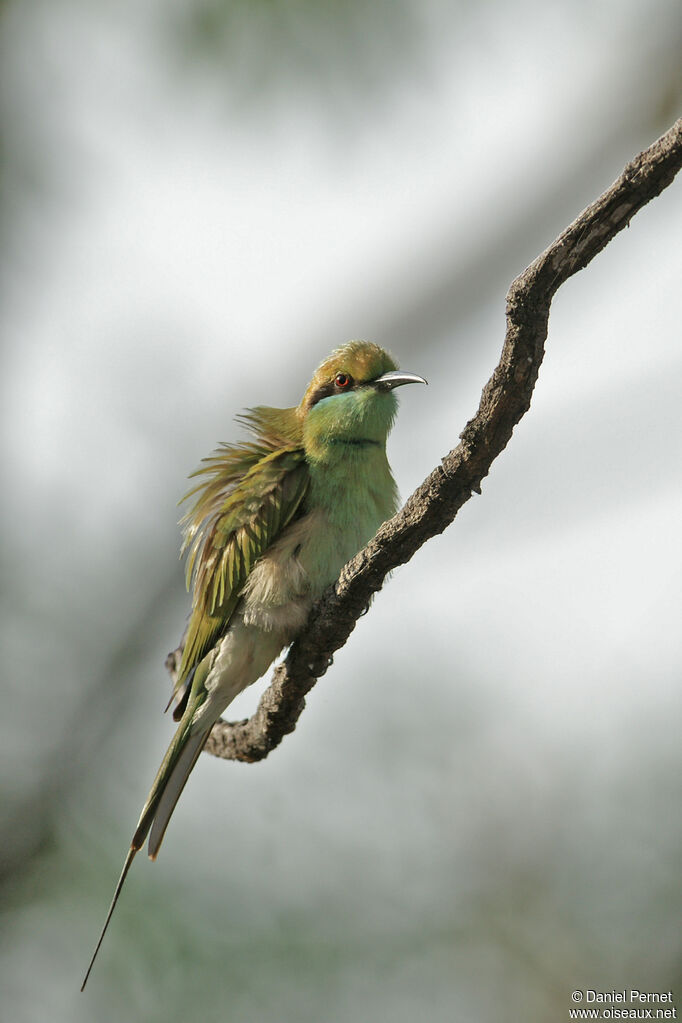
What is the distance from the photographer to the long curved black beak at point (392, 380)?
2.69 metres

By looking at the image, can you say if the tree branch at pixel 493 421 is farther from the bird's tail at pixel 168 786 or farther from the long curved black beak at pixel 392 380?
the long curved black beak at pixel 392 380

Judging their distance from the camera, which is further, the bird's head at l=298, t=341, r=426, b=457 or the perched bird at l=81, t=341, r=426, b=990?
the bird's head at l=298, t=341, r=426, b=457

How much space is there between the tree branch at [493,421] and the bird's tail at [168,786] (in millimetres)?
294

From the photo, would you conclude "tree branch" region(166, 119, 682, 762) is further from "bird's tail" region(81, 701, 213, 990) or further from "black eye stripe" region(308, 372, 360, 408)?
"black eye stripe" region(308, 372, 360, 408)

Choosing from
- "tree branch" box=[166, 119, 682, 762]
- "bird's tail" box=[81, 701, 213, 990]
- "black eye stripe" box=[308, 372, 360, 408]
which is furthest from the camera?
"black eye stripe" box=[308, 372, 360, 408]

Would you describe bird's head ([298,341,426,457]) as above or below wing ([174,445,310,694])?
above

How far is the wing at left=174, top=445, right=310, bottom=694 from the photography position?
2.59 meters

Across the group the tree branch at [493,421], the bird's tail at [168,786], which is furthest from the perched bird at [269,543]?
the tree branch at [493,421]

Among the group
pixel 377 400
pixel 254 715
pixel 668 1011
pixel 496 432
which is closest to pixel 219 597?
pixel 254 715

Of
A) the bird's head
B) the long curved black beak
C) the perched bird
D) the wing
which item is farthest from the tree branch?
the long curved black beak

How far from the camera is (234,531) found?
2.62m

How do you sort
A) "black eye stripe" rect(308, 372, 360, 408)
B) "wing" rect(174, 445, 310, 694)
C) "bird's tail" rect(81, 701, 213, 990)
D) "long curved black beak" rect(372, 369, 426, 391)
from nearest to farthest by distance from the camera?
"bird's tail" rect(81, 701, 213, 990), "wing" rect(174, 445, 310, 694), "long curved black beak" rect(372, 369, 426, 391), "black eye stripe" rect(308, 372, 360, 408)

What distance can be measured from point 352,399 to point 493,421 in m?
1.15

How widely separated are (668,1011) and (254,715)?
123 centimetres
